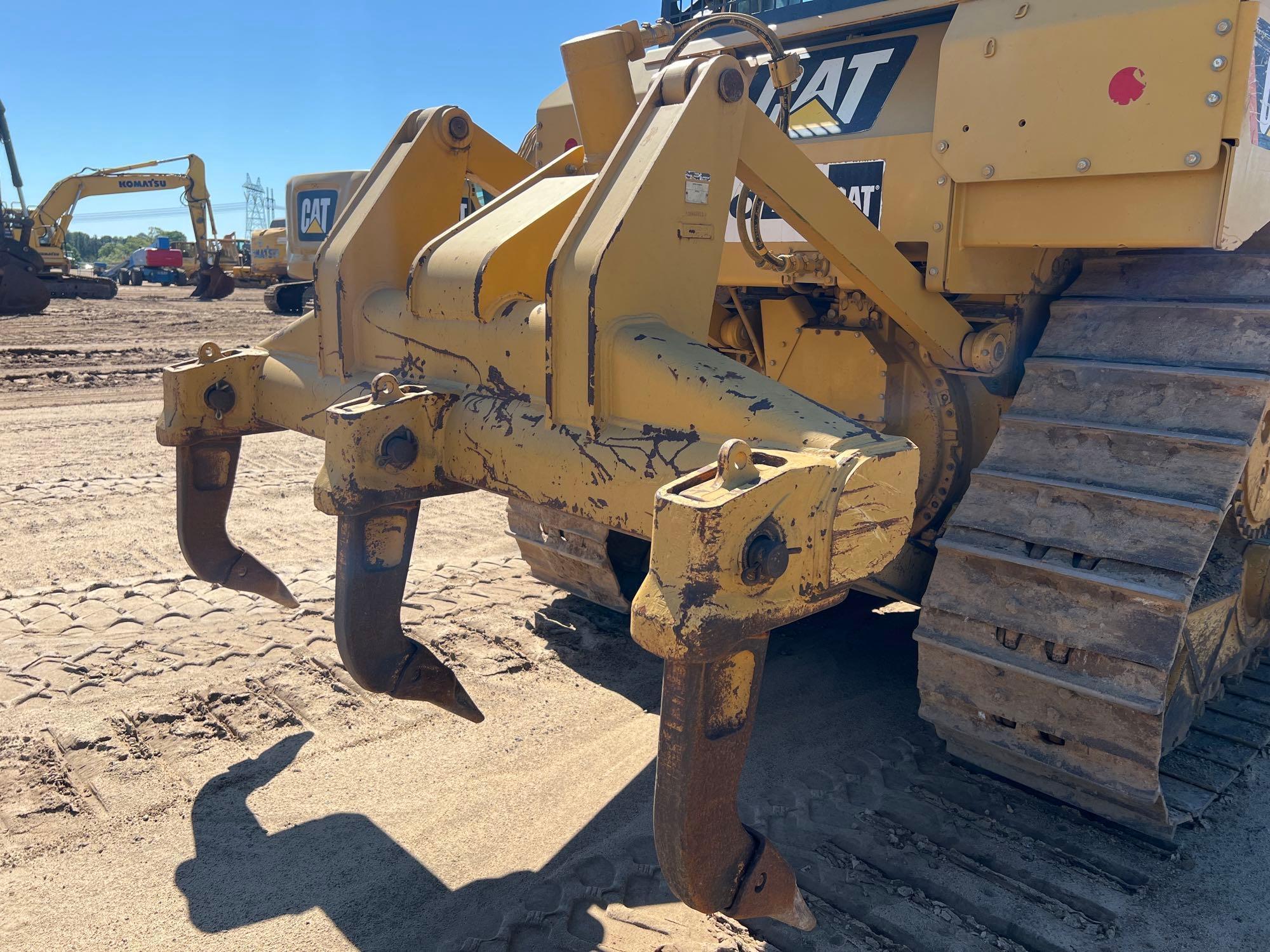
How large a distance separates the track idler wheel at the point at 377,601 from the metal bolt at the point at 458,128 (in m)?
1.26

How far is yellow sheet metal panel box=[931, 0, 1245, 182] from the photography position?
240cm

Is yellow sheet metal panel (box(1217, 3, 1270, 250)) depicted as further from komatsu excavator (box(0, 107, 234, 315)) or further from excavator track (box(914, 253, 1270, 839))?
komatsu excavator (box(0, 107, 234, 315))

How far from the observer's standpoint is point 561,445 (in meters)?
2.27

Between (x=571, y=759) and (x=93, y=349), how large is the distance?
1273cm

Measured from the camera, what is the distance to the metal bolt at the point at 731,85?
2.25 metres

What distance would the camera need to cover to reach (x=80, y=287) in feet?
79.8

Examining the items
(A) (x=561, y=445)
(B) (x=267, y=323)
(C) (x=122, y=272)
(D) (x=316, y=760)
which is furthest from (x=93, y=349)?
(C) (x=122, y=272)

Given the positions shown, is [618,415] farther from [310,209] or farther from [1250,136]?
[310,209]

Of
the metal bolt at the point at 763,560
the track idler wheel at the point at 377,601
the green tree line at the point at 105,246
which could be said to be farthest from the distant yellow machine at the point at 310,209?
the green tree line at the point at 105,246

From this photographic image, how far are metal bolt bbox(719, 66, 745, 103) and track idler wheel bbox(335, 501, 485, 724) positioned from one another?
1.20 meters

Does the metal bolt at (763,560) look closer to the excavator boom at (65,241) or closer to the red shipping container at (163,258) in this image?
the excavator boom at (65,241)

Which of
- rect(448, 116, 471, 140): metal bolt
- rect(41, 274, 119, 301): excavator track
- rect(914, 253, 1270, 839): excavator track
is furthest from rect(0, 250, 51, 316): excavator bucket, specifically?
rect(914, 253, 1270, 839): excavator track

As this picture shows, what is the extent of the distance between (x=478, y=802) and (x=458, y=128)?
2036mm

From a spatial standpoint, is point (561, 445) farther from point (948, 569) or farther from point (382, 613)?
point (948, 569)
